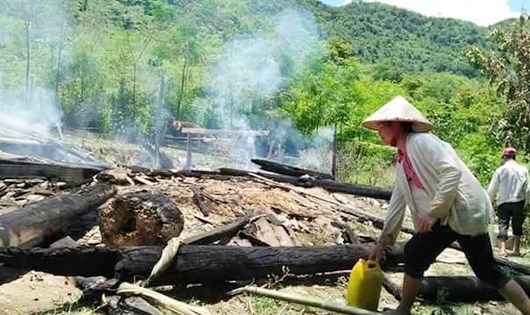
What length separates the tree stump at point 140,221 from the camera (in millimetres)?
6035

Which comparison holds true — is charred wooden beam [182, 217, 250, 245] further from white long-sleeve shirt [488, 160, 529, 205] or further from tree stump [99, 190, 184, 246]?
white long-sleeve shirt [488, 160, 529, 205]

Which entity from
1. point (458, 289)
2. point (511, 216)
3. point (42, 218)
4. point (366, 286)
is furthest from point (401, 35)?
point (366, 286)

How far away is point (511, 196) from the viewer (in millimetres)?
9000

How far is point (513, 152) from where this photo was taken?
30.0 ft

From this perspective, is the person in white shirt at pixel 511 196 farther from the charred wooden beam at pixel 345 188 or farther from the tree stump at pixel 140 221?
the tree stump at pixel 140 221

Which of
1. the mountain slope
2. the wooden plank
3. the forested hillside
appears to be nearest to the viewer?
the wooden plank

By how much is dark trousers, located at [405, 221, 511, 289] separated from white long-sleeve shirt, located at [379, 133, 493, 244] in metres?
0.08

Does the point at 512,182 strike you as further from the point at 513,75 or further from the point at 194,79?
the point at 194,79

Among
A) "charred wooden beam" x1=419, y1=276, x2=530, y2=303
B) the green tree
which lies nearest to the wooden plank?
the green tree

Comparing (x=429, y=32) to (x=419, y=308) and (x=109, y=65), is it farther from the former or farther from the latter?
(x=419, y=308)

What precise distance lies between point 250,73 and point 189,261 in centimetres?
2593

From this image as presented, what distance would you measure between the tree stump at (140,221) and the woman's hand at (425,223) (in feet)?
9.12

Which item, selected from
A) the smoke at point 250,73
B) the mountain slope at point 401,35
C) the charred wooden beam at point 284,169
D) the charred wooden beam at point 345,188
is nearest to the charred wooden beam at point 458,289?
the charred wooden beam at point 345,188

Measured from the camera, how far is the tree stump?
6.04 meters
